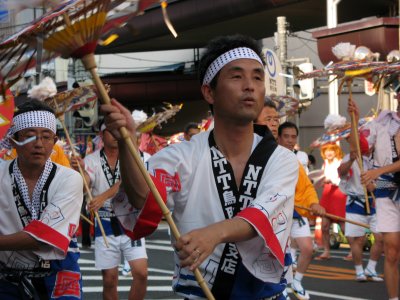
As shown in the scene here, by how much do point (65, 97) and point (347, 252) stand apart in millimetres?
8643

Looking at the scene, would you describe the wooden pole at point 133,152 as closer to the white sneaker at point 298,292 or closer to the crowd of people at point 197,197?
the crowd of people at point 197,197

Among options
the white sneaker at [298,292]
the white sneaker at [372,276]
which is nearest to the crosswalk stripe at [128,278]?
the white sneaker at [298,292]

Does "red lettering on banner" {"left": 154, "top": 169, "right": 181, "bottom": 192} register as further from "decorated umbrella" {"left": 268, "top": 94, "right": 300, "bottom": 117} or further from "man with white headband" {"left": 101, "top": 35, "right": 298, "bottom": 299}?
"decorated umbrella" {"left": 268, "top": 94, "right": 300, "bottom": 117}

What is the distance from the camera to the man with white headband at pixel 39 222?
5434mm

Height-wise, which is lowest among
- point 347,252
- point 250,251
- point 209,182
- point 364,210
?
point 347,252

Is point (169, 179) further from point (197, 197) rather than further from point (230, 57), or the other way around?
point (230, 57)

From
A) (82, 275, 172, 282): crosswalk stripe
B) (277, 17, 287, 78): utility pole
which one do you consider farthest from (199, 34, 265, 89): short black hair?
(277, 17, 287, 78): utility pole

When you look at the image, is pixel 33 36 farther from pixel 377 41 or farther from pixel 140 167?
pixel 377 41

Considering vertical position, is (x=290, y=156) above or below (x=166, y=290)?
above

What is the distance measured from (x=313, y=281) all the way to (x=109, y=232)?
156 inches

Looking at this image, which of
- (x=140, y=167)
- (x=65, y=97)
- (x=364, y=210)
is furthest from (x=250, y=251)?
(x=364, y=210)

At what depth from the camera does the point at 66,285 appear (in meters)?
5.62

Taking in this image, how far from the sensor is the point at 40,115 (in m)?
5.89

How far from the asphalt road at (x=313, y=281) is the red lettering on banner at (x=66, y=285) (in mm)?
4980
